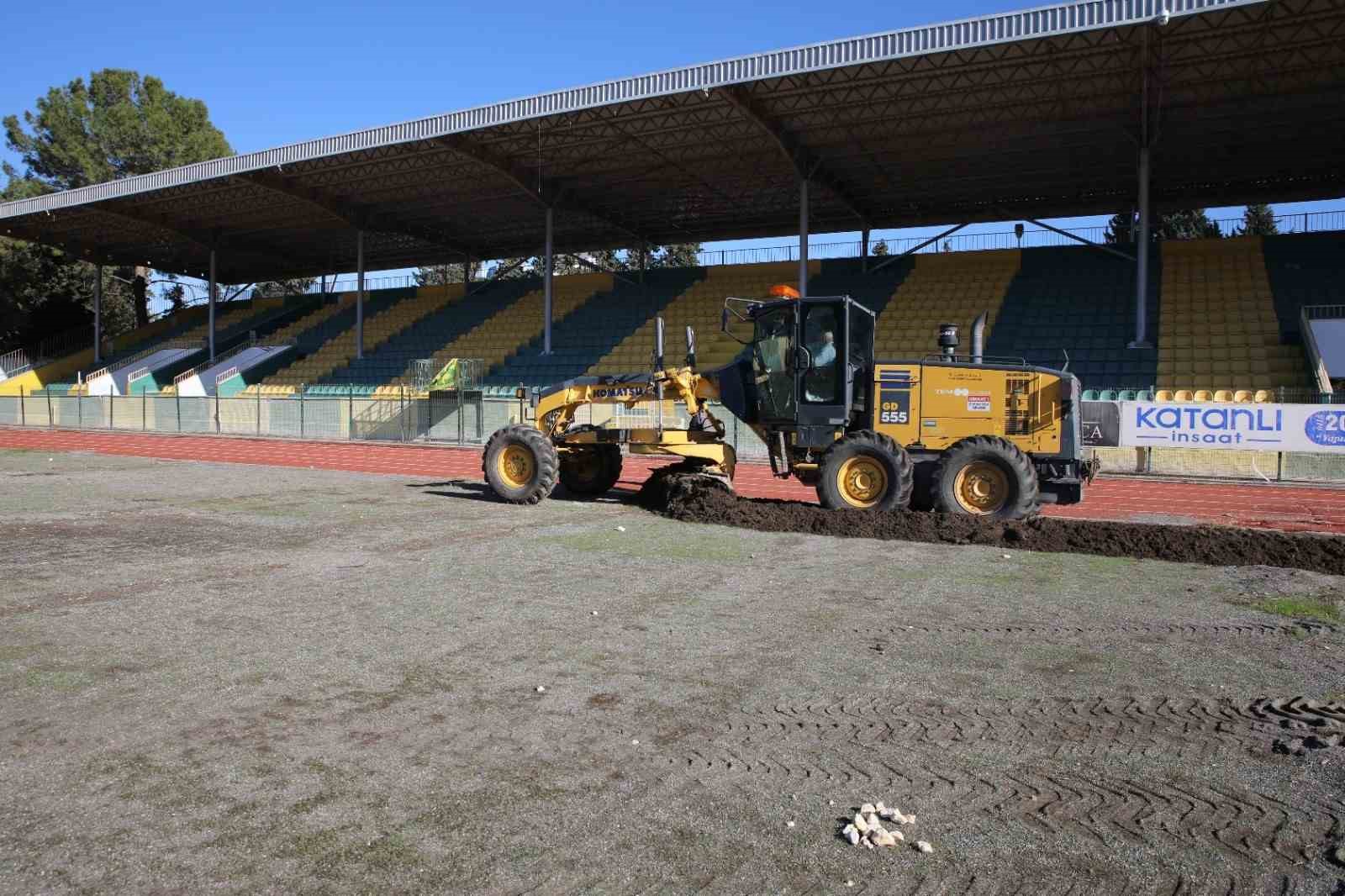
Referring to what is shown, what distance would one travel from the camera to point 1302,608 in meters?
7.44

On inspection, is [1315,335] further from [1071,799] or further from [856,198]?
[1071,799]

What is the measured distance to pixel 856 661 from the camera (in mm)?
5828

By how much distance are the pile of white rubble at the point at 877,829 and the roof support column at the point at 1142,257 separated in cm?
2396

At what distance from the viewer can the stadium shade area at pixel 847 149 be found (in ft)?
66.9

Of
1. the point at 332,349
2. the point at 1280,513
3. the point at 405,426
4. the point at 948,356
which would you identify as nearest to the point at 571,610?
the point at 948,356

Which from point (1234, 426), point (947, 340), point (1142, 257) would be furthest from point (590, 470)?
point (1142, 257)

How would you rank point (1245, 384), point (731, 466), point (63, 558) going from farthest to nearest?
point (1245, 384)
point (731, 466)
point (63, 558)

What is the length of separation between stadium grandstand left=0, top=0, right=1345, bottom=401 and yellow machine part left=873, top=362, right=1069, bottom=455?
10.9 metres

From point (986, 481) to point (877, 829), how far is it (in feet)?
28.9

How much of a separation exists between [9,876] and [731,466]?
1114 centimetres

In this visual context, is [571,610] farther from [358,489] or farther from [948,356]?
[358,489]

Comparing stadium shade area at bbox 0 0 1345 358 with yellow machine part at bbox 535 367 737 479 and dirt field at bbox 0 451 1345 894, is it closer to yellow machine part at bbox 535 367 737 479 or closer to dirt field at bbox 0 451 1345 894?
yellow machine part at bbox 535 367 737 479

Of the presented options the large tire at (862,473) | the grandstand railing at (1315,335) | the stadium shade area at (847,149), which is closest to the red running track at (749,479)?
the large tire at (862,473)

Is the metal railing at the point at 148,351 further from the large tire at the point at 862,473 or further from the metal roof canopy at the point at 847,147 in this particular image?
the large tire at the point at 862,473
